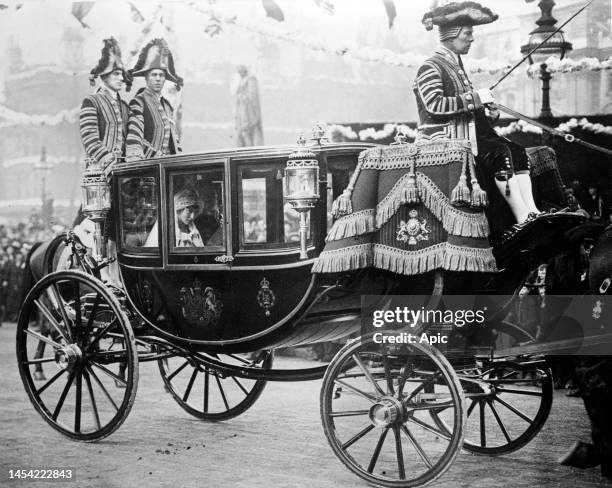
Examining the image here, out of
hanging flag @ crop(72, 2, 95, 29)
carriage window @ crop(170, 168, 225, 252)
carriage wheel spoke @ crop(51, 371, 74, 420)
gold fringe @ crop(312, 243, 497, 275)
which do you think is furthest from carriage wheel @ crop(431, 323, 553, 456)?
hanging flag @ crop(72, 2, 95, 29)

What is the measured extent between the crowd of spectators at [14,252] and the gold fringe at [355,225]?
551 centimetres

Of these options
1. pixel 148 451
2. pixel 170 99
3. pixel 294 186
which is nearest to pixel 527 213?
pixel 294 186

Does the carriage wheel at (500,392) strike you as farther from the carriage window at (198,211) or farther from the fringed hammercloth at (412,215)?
the carriage window at (198,211)

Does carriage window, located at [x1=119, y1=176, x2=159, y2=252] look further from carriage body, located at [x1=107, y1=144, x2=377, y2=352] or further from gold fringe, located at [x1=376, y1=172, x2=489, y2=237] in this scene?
gold fringe, located at [x1=376, y1=172, x2=489, y2=237]

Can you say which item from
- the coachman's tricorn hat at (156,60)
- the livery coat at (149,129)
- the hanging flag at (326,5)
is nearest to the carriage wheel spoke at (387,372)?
the hanging flag at (326,5)

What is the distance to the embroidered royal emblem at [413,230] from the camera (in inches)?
134

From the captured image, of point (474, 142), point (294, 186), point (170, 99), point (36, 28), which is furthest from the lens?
point (170, 99)

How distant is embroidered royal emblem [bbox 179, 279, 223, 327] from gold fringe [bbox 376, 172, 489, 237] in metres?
0.95

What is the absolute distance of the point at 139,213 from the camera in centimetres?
438

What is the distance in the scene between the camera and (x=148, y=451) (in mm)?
4125

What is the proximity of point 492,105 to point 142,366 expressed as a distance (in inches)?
161

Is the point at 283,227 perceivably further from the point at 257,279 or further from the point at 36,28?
the point at 36,28

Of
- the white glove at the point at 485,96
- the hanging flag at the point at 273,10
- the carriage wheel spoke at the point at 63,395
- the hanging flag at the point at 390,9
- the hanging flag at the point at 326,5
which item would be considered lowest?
the carriage wheel spoke at the point at 63,395

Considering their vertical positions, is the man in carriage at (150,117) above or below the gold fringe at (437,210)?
above
